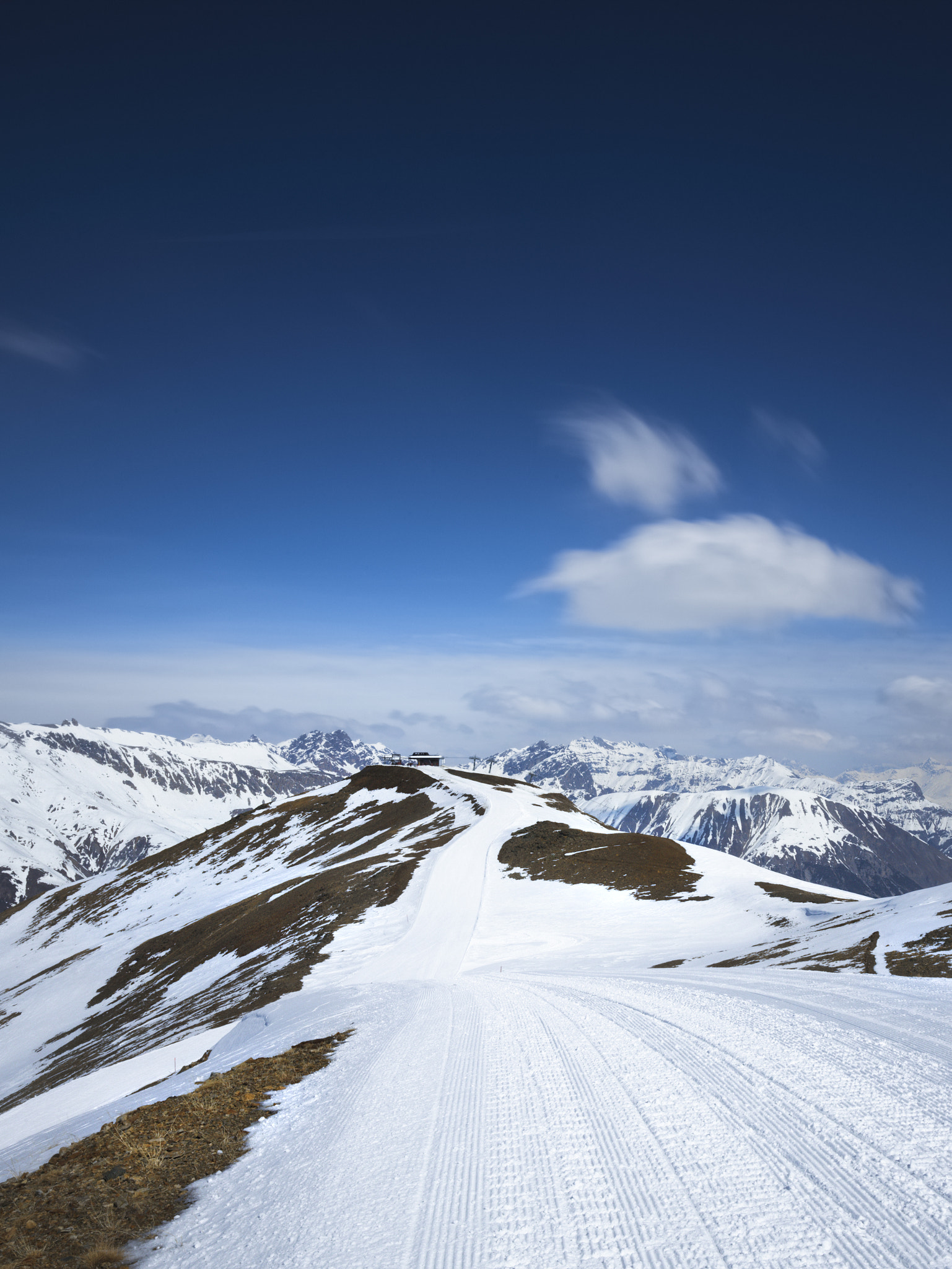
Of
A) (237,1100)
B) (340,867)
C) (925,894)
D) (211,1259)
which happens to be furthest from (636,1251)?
(340,867)

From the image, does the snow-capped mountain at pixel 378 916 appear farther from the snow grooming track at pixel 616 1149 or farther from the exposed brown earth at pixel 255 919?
the snow grooming track at pixel 616 1149

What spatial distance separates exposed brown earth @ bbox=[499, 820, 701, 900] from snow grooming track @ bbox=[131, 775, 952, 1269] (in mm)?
40115

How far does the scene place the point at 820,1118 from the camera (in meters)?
7.07

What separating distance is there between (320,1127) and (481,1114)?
205cm

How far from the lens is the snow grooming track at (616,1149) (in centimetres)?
502

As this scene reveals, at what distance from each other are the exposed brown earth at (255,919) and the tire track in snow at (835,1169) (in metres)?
25.4

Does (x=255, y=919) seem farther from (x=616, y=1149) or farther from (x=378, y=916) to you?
(x=616, y=1149)

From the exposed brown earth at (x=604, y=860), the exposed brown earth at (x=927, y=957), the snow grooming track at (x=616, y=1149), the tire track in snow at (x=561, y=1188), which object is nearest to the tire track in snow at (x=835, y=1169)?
the snow grooming track at (x=616, y=1149)

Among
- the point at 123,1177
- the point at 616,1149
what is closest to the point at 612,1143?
the point at 616,1149

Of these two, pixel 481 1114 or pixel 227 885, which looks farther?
pixel 227 885

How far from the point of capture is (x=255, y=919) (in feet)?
187

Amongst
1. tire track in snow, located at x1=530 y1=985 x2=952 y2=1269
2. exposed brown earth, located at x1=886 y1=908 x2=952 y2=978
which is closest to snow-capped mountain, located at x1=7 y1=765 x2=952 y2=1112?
exposed brown earth, located at x1=886 y1=908 x2=952 y2=978

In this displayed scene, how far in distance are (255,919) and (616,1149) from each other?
5852cm

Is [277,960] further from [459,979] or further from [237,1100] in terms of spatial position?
[237,1100]
